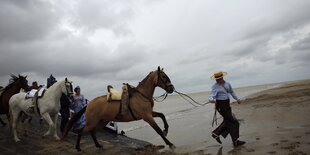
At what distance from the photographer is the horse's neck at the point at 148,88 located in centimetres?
811

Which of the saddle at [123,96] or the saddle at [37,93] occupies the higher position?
the saddle at [37,93]

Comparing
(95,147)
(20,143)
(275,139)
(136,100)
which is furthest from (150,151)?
(20,143)

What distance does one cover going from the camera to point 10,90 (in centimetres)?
1121

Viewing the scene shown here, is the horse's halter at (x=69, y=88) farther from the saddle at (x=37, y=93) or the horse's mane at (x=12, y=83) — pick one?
the horse's mane at (x=12, y=83)

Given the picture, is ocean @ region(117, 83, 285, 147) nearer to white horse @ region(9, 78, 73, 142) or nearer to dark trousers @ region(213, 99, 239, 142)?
dark trousers @ region(213, 99, 239, 142)

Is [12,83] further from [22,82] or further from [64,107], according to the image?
[64,107]

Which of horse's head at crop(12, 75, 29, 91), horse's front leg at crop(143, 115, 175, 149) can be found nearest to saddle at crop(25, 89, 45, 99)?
horse's head at crop(12, 75, 29, 91)

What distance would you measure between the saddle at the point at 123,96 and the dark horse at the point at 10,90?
4.72 m

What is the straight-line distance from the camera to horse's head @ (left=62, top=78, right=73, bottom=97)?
9.58 m

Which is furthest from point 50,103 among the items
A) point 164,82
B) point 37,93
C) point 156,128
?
point 164,82

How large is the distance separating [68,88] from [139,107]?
3.05 m

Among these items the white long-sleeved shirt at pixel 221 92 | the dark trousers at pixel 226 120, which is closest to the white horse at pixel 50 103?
the white long-sleeved shirt at pixel 221 92

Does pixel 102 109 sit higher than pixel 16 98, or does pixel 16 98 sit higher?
pixel 16 98

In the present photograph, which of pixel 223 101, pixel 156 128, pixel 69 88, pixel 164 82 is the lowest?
pixel 156 128
